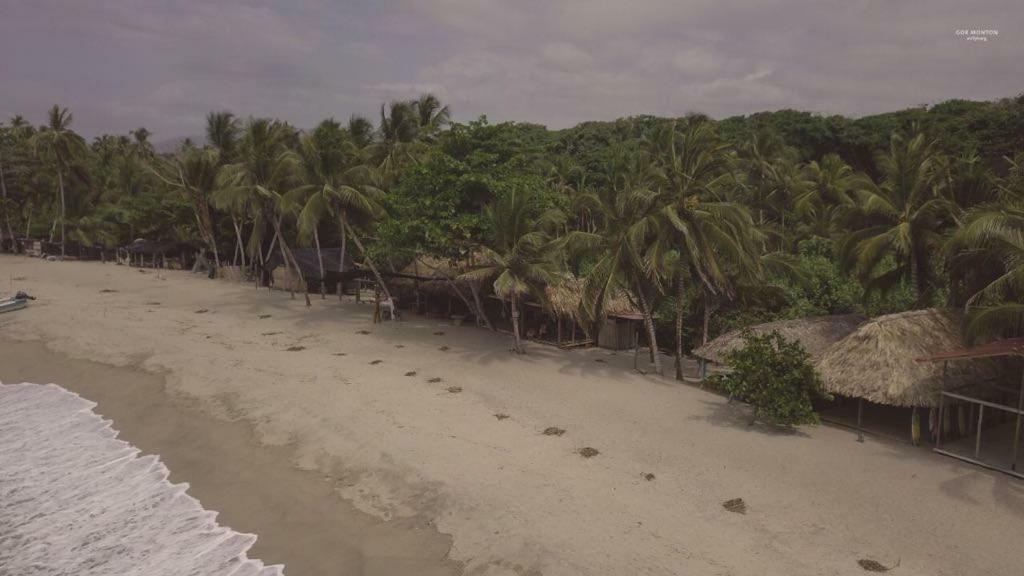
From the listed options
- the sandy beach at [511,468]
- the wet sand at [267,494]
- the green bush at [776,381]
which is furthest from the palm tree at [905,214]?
the wet sand at [267,494]

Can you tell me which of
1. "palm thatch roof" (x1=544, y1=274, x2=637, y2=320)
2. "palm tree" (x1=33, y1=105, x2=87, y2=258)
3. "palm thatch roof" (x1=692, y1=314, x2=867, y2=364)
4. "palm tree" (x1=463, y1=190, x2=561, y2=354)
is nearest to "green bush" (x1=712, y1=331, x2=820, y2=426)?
"palm thatch roof" (x1=692, y1=314, x2=867, y2=364)

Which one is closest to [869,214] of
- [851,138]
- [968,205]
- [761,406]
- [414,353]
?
[968,205]

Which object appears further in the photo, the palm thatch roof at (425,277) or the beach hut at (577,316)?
the palm thatch roof at (425,277)

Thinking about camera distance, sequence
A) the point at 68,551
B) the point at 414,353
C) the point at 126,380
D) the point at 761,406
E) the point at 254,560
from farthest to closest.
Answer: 1. the point at 414,353
2. the point at 126,380
3. the point at 761,406
4. the point at 68,551
5. the point at 254,560

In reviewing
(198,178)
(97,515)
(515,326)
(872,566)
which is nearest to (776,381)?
(872,566)

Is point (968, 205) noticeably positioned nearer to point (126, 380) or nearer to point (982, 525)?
point (982, 525)

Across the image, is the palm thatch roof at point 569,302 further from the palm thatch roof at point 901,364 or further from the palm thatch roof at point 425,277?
the palm thatch roof at point 901,364

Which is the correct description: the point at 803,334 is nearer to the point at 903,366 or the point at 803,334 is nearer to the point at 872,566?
the point at 903,366

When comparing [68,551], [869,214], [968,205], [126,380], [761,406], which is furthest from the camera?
[126,380]
